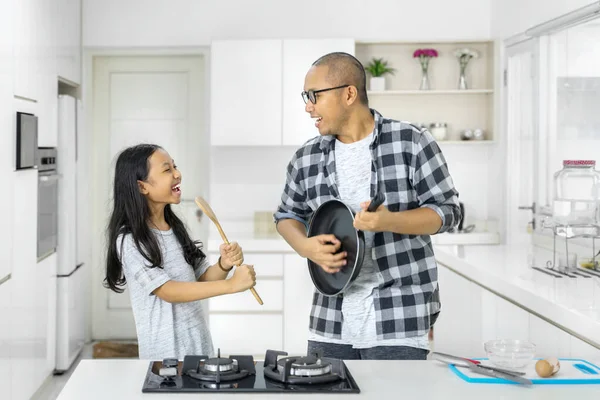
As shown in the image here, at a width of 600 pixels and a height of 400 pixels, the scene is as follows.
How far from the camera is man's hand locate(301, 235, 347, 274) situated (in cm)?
219

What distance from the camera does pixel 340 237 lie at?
2.25m

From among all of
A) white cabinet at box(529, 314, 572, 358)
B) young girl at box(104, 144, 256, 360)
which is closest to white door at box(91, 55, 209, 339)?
white cabinet at box(529, 314, 572, 358)

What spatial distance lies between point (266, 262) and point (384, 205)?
2.94m

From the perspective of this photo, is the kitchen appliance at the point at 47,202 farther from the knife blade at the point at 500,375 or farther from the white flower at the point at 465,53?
the knife blade at the point at 500,375

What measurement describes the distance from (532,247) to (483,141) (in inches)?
45.9

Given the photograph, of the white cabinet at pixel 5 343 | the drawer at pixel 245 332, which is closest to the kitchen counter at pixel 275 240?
the drawer at pixel 245 332

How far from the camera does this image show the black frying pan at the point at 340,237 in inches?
83.8

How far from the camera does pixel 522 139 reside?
16.9 ft

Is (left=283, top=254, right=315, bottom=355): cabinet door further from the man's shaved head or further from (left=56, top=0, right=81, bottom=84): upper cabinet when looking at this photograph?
the man's shaved head

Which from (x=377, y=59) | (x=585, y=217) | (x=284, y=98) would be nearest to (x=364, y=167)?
(x=585, y=217)

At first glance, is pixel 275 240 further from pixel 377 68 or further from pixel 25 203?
pixel 25 203

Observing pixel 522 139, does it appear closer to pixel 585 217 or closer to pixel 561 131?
pixel 561 131

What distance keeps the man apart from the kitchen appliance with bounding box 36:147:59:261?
2319mm

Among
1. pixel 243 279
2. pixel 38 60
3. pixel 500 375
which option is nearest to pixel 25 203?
pixel 38 60
